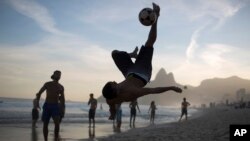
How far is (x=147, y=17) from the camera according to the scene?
672 cm

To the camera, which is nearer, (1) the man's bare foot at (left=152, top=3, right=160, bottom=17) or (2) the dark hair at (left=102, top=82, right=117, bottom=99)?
(2) the dark hair at (left=102, top=82, right=117, bottom=99)

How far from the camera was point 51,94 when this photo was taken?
29.9 feet

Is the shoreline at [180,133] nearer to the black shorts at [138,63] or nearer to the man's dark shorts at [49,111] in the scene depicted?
the man's dark shorts at [49,111]

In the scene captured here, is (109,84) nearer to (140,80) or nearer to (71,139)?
(140,80)

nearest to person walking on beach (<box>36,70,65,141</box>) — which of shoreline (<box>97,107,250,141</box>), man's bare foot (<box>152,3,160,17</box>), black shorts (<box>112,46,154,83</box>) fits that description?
black shorts (<box>112,46,154,83</box>)

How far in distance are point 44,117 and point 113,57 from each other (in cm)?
337

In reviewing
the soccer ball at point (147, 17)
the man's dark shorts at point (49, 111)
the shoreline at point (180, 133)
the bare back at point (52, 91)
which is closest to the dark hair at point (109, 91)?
the soccer ball at point (147, 17)

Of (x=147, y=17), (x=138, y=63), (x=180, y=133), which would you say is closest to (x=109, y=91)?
(x=138, y=63)

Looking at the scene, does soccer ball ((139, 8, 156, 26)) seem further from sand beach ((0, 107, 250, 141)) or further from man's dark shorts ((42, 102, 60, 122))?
sand beach ((0, 107, 250, 141))

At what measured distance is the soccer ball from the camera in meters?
6.69

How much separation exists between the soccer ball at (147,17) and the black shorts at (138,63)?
0.56 m

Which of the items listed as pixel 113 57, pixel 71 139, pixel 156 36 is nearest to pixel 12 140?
pixel 71 139

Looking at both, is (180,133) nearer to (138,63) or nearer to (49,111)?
(49,111)

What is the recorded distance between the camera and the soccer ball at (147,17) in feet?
21.9
